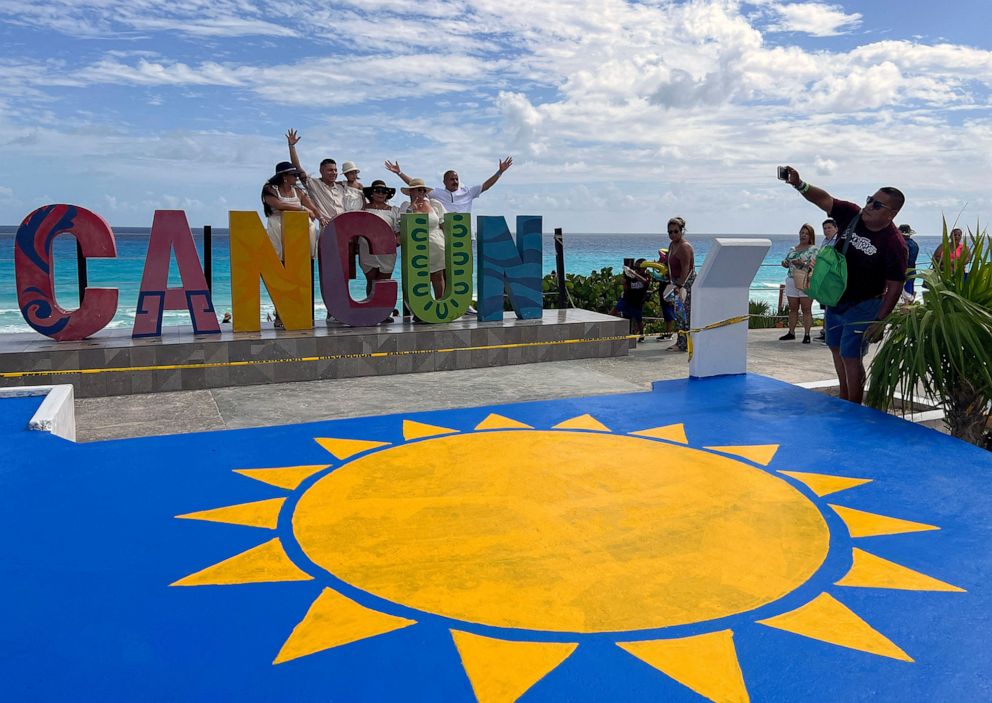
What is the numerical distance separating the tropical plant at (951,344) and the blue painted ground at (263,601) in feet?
1.61

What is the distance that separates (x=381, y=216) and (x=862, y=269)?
5.95 meters

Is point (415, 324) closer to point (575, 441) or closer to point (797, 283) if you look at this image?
point (575, 441)

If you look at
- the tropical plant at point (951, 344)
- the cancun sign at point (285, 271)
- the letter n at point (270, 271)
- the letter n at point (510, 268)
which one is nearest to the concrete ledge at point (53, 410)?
the cancun sign at point (285, 271)

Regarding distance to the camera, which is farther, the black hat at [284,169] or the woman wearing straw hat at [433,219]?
the woman wearing straw hat at [433,219]

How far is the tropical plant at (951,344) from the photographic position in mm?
5582

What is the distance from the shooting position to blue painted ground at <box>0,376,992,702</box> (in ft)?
8.58

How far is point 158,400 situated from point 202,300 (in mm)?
1581

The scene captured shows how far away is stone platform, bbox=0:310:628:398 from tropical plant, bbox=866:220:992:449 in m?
4.69

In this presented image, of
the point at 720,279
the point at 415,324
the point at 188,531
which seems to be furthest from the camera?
the point at 415,324

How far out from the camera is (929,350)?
5691mm

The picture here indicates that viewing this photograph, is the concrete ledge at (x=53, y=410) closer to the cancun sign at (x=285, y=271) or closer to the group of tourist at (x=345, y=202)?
the cancun sign at (x=285, y=271)

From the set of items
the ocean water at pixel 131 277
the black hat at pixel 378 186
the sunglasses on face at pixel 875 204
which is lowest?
the ocean water at pixel 131 277

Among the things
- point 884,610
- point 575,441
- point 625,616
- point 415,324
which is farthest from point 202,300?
point 884,610

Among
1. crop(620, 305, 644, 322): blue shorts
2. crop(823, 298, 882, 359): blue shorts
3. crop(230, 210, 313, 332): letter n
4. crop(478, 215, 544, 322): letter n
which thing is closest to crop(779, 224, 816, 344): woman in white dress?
crop(620, 305, 644, 322): blue shorts
